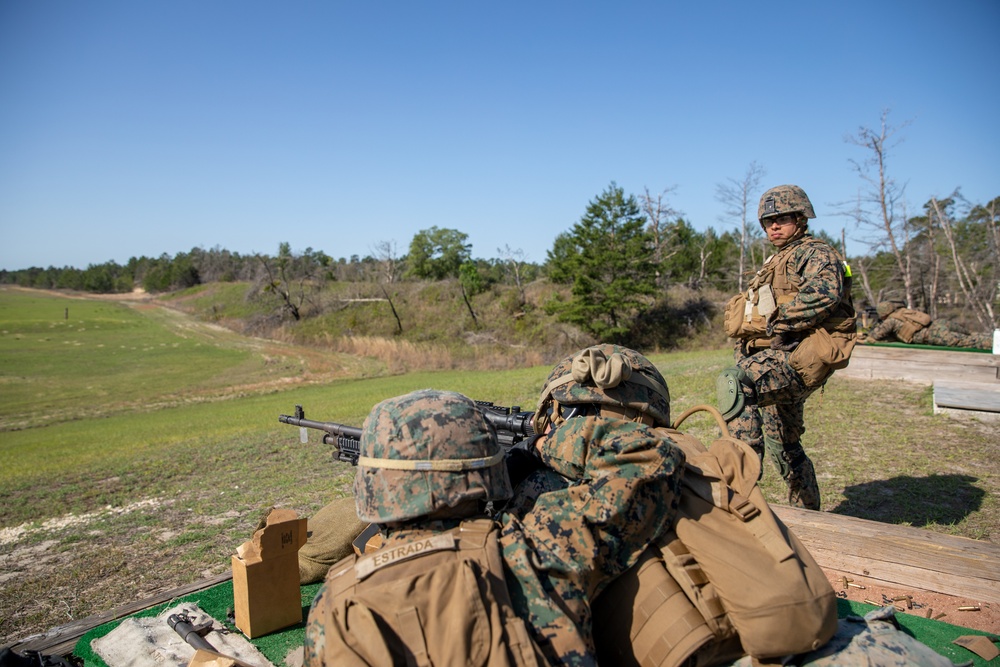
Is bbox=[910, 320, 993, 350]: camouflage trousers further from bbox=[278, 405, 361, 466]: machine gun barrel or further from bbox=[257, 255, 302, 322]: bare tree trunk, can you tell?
bbox=[257, 255, 302, 322]: bare tree trunk

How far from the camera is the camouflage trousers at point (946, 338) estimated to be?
14070mm

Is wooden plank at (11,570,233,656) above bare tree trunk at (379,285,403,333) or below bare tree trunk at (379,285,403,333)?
below

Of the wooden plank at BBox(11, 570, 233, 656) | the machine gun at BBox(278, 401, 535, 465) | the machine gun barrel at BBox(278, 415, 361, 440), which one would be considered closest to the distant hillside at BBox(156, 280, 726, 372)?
the machine gun barrel at BBox(278, 415, 361, 440)

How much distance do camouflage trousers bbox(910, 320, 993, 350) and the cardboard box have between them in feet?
49.1

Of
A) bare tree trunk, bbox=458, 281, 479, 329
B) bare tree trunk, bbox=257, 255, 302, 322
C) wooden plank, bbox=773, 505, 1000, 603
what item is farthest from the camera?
bare tree trunk, bbox=257, 255, 302, 322

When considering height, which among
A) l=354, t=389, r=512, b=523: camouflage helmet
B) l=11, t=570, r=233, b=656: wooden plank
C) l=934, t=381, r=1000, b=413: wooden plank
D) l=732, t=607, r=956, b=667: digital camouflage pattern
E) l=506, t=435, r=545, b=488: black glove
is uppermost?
l=354, t=389, r=512, b=523: camouflage helmet

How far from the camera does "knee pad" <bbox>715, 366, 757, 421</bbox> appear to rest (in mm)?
4879

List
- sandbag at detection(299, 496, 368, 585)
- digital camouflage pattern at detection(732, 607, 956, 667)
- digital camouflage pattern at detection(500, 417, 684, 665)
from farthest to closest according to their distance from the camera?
sandbag at detection(299, 496, 368, 585) < digital camouflage pattern at detection(732, 607, 956, 667) < digital camouflage pattern at detection(500, 417, 684, 665)

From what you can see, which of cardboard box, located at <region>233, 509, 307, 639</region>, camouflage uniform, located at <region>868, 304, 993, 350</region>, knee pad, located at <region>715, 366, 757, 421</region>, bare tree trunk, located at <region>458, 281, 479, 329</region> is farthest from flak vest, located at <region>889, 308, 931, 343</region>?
bare tree trunk, located at <region>458, 281, 479, 329</region>

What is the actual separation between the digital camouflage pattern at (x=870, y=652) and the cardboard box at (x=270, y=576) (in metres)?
2.52

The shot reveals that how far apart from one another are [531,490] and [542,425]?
2.11 ft

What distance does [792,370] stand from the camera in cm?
525

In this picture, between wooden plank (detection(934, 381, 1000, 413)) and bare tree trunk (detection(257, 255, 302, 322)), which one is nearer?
wooden plank (detection(934, 381, 1000, 413))

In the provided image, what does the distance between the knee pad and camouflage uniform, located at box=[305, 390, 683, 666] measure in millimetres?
2651
